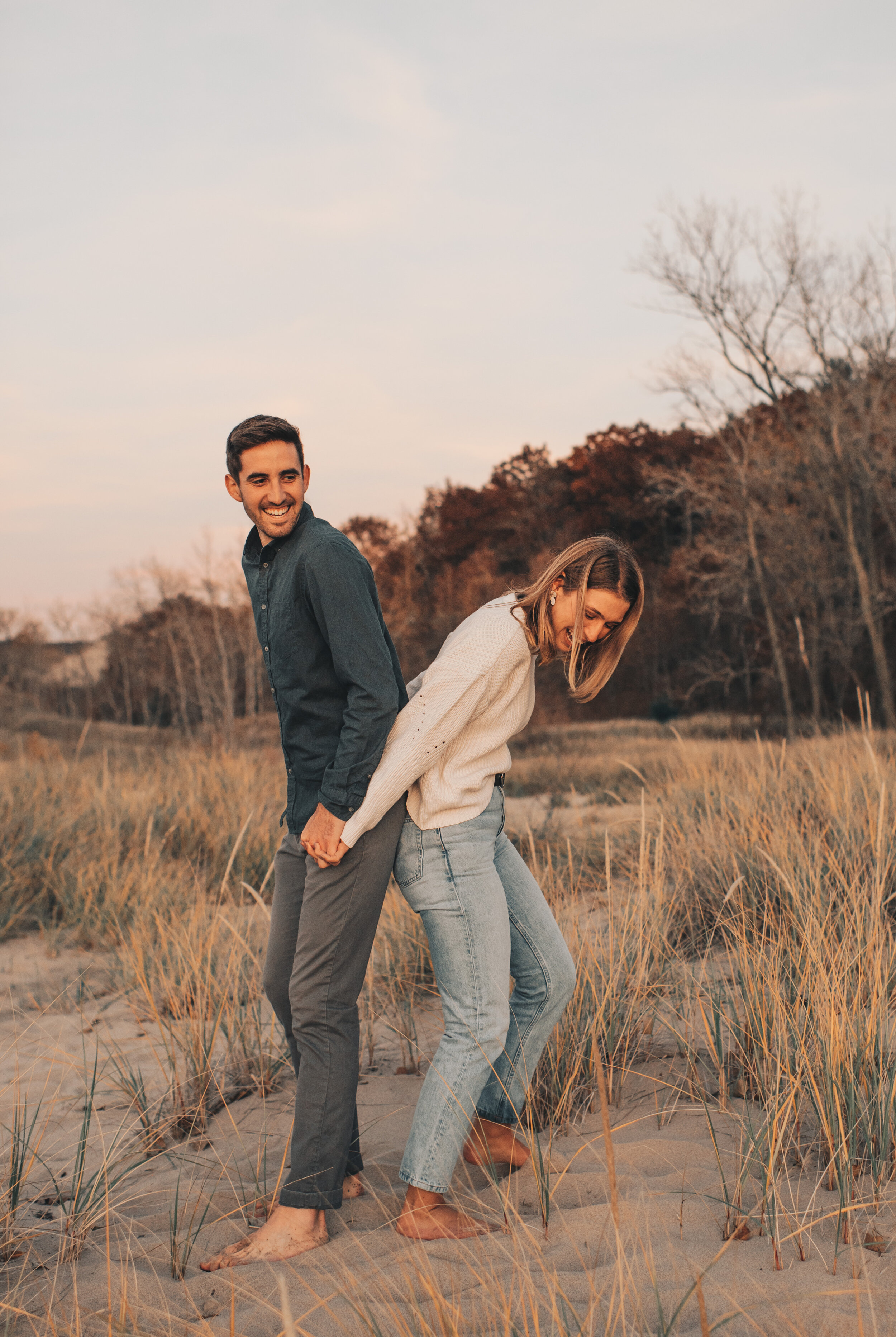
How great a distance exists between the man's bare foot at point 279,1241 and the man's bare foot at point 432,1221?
181mm

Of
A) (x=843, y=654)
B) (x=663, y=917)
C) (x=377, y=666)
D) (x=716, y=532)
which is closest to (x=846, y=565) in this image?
(x=843, y=654)

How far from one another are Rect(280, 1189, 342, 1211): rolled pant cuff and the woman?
17 cm

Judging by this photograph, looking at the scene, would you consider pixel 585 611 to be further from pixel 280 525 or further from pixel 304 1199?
pixel 304 1199

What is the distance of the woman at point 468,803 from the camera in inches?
78.2

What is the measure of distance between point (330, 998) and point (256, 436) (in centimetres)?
128

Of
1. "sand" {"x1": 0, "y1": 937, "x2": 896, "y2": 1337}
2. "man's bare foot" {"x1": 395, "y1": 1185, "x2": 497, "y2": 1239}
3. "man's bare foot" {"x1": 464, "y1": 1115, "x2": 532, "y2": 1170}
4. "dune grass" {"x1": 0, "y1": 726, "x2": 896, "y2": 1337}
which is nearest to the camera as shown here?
"sand" {"x1": 0, "y1": 937, "x2": 896, "y2": 1337}

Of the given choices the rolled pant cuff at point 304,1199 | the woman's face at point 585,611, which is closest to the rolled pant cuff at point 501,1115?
the rolled pant cuff at point 304,1199

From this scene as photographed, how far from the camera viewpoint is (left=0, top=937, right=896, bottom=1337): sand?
1658 millimetres

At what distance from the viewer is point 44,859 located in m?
5.43

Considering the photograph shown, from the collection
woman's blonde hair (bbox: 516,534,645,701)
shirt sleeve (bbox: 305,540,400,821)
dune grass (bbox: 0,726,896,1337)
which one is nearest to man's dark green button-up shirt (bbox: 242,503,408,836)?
shirt sleeve (bbox: 305,540,400,821)

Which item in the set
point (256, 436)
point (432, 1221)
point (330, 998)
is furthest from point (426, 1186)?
point (256, 436)

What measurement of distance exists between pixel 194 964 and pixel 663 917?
1783 mm

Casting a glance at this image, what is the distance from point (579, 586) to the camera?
2.05 metres

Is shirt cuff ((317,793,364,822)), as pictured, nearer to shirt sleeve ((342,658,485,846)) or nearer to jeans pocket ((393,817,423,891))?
shirt sleeve ((342,658,485,846))
